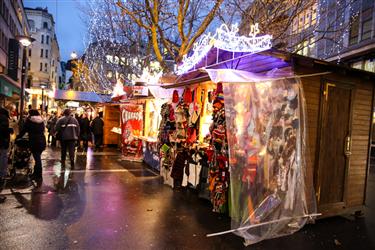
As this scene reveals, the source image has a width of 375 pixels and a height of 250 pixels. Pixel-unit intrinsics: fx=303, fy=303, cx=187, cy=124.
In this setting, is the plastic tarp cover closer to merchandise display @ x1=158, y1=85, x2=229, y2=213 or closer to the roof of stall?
the roof of stall

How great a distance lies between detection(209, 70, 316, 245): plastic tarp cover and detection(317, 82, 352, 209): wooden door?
741mm

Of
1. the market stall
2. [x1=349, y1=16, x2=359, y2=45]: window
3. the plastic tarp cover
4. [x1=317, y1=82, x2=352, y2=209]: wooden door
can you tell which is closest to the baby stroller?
the market stall

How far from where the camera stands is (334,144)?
5996 millimetres

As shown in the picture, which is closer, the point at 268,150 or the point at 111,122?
the point at 268,150

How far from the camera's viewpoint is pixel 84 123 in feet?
45.4

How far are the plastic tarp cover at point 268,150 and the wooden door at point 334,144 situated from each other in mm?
741

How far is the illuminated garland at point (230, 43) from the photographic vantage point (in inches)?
203

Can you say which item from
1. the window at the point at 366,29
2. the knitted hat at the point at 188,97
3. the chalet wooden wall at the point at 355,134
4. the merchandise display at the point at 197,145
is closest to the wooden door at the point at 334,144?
the chalet wooden wall at the point at 355,134

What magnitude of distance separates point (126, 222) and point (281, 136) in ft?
10.2

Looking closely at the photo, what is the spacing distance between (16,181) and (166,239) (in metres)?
4.96

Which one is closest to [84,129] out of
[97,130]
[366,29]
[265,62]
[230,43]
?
[97,130]

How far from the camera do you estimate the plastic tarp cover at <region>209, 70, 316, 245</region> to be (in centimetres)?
492

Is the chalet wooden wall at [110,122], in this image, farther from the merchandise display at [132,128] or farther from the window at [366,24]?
the window at [366,24]

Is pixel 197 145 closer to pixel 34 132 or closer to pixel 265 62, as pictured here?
pixel 265 62
